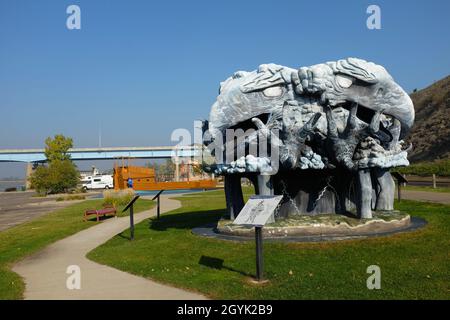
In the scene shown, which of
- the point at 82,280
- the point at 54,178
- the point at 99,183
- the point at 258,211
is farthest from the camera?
the point at 99,183

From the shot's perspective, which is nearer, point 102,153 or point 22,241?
point 22,241

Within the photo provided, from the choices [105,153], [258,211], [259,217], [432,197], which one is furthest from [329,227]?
[105,153]

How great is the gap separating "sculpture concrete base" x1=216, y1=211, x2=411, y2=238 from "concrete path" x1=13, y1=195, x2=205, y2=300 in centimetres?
402

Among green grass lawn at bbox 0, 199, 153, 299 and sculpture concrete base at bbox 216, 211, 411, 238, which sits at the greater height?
sculpture concrete base at bbox 216, 211, 411, 238

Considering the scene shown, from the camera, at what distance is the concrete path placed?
7514mm

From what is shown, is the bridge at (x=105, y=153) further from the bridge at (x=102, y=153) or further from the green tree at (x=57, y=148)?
the green tree at (x=57, y=148)

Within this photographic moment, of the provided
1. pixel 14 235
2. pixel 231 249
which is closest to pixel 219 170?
pixel 231 249

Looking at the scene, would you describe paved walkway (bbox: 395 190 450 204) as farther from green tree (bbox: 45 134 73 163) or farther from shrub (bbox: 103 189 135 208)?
green tree (bbox: 45 134 73 163)

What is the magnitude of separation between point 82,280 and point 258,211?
3.66 metres

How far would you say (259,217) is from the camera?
312 inches

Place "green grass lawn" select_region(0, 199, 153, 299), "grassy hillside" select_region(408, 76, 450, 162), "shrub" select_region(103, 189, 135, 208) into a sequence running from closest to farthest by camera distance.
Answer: "green grass lawn" select_region(0, 199, 153, 299)
"shrub" select_region(103, 189, 135, 208)
"grassy hillside" select_region(408, 76, 450, 162)

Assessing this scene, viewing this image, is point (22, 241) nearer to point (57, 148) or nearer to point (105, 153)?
point (57, 148)

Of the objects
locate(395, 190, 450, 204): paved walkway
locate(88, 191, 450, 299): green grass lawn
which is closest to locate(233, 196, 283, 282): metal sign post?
locate(88, 191, 450, 299): green grass lawn
